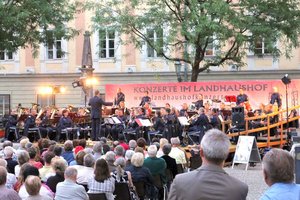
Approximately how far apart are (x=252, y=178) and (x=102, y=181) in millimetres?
8825

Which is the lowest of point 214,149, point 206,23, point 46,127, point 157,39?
point 46,127

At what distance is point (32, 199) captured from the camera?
7.95 meters

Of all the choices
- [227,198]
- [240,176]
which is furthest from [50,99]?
[227,198]

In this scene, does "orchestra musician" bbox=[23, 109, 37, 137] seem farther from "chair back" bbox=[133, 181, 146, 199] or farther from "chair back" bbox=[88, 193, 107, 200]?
"chair back" bbox=[88, 193, 107, 200]

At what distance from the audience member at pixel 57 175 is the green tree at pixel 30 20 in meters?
18.4

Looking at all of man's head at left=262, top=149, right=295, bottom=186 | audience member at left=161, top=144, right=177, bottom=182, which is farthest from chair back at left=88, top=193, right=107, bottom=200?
man's head at left=262, top=149, right=295, bottom=186

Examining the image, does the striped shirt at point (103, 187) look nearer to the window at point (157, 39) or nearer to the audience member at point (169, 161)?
the audience member at point (169, 161)

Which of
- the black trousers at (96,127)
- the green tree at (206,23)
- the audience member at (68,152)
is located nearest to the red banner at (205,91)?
the green tree at (206,23)

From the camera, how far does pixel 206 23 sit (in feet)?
99.1

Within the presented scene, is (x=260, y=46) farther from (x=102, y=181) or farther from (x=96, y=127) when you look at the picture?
(x=102, y=181)

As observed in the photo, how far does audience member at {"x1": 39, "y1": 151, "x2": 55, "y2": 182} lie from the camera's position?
10.5 metres

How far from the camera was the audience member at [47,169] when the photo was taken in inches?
413

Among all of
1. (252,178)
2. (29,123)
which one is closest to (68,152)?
(252,178)

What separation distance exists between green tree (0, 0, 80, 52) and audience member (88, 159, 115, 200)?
1866 cm
